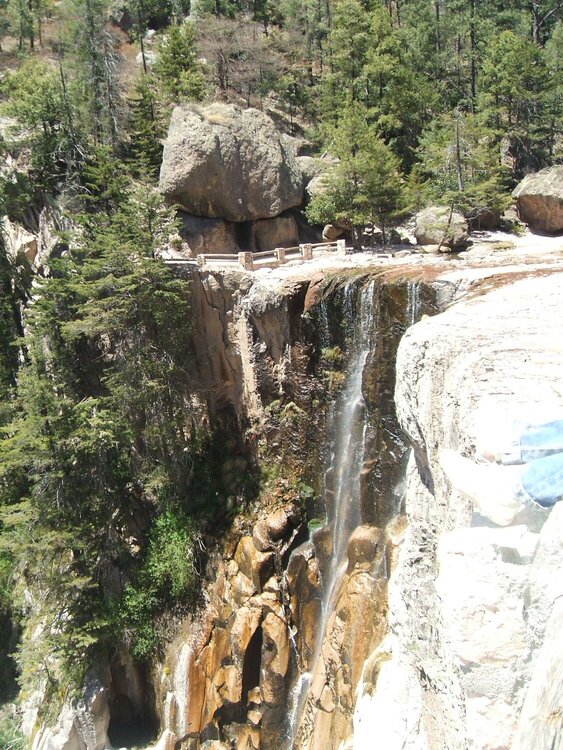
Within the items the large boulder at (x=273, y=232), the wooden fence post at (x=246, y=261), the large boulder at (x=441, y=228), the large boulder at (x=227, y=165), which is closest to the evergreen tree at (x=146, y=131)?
the large boulder at (x=227, y=165)

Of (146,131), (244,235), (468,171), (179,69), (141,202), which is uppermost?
(179,69)

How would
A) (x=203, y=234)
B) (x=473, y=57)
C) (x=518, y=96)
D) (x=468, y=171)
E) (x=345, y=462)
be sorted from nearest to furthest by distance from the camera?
(x=345, y=462) → (x=468, y=171) → (x=203, y=234) → (x=518, y=96) → (x=473, y=57)

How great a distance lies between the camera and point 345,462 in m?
15.4

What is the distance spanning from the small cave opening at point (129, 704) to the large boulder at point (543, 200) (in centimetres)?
2205

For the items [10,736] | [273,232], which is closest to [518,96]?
[273,232]

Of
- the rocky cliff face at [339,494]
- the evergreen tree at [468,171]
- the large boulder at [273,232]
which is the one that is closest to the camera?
the rocky cliff face at [339,494]

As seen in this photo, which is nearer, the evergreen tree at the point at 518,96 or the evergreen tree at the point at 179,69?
the evergreen tree at the point at 518,96

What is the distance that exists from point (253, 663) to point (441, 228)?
50.9 ft

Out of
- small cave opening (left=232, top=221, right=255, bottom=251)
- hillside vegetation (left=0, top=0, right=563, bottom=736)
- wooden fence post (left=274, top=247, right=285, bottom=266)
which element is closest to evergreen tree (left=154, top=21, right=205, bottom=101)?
hillside vegetation (left=0, top=0, right=563, bottom=736)

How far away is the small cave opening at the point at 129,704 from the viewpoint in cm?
1612

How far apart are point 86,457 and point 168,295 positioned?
538cm

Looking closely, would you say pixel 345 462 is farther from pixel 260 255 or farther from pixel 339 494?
pixel 260 255

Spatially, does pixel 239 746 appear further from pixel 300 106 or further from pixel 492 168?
pixel 300 106

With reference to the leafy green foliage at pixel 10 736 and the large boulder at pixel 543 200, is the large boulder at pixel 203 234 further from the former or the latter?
the leafy green foliage at pixel 10 736
